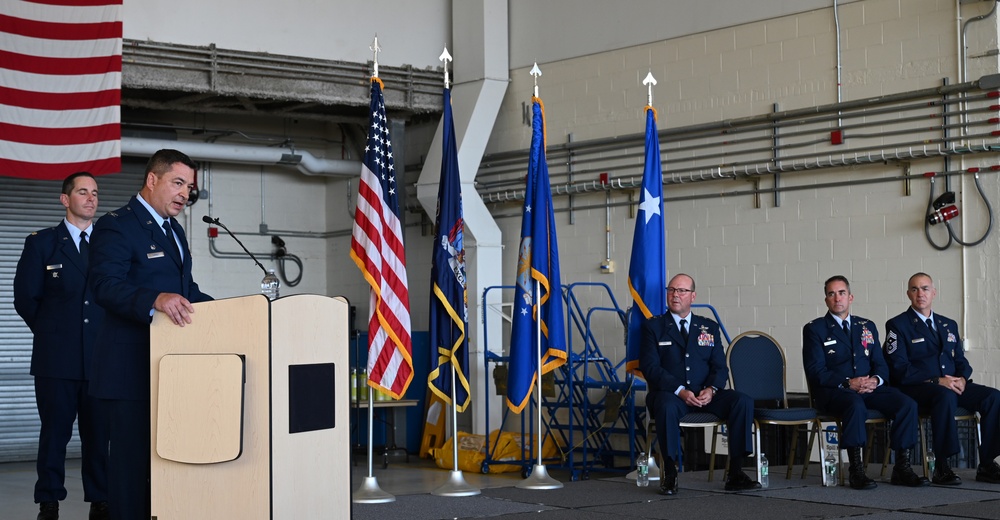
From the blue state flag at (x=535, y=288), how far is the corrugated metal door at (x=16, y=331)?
5108mm

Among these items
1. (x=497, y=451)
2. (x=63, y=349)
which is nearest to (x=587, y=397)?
(x=497, y=451)

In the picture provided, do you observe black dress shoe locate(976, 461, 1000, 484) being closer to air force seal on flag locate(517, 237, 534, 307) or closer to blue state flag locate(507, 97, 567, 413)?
blue state flag locate(507, 97, 567, 413)

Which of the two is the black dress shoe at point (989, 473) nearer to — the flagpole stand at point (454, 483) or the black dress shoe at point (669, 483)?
the black dress shoe at point (669, 483)

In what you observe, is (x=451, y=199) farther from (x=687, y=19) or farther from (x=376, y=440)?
(x=376, y=440)

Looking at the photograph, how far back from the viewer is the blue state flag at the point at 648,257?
6965 millimetres

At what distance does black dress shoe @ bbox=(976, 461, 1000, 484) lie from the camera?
6137 millimetres

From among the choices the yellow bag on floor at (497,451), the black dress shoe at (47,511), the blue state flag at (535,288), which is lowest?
the yellow bag on floor at (497,451)

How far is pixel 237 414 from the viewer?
3.03m

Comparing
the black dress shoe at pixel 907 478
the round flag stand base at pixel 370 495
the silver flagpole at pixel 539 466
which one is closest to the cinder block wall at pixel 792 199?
the black dress shoe at pixel 907 478

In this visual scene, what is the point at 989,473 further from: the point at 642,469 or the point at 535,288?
the point at 535,288

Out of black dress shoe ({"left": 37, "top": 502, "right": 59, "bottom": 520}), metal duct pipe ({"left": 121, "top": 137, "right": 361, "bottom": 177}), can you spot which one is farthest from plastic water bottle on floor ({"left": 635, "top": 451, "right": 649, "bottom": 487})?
metal duct pipe ({"left": 121, "top": 137, "right": 361, "bottom": 177})

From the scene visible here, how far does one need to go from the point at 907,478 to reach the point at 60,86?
620 cm

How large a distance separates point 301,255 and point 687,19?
471 cm

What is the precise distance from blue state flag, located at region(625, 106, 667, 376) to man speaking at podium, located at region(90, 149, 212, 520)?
12.6 ft
